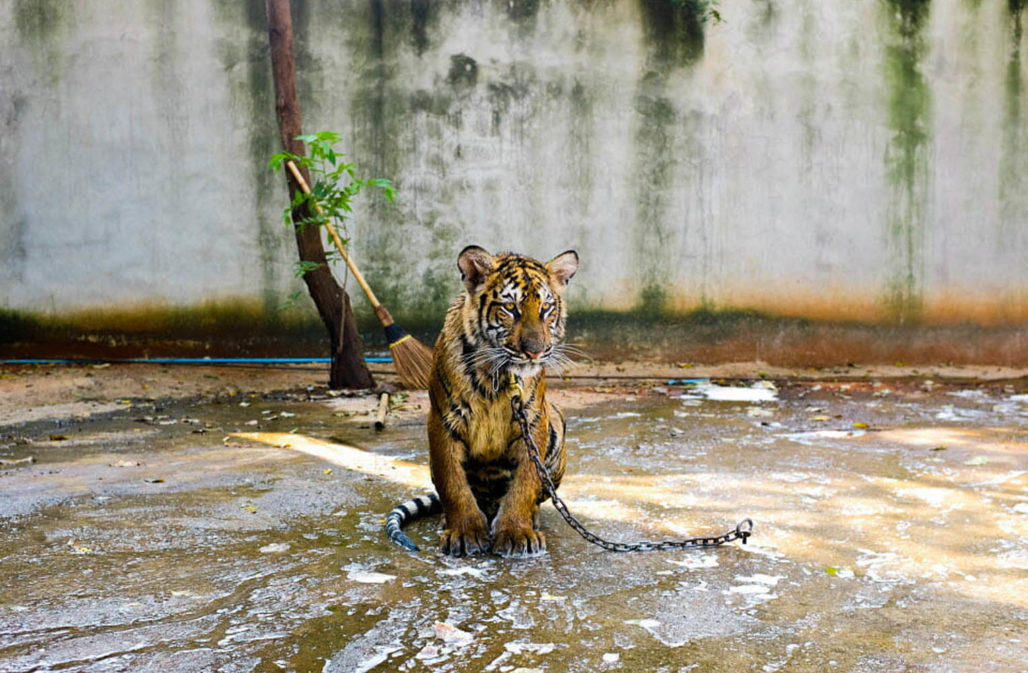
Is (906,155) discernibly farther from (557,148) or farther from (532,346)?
(532,346)


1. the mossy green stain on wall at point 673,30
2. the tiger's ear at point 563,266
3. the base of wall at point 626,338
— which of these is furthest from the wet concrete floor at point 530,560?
the mossy green stain on wall at point 673,30

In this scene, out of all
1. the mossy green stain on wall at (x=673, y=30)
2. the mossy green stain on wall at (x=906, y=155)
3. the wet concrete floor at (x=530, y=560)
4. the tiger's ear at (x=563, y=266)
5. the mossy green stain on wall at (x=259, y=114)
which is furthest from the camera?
the mossy green stain on wall at (x=906, y=155)

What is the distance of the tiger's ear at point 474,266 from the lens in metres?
4.14

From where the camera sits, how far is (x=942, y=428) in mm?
6594

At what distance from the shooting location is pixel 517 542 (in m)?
3.88

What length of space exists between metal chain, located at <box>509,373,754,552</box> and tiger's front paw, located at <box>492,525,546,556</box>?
148mm

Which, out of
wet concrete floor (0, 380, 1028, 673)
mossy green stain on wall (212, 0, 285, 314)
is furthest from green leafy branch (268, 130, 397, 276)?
wet concrete floor (0, 380, 1028, 673)

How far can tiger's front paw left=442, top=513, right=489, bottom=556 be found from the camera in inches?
153

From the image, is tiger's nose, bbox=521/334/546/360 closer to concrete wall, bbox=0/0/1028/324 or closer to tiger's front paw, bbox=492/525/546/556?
tiger's front paw, bbox=492/525/546/556

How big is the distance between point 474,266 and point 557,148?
217 inches

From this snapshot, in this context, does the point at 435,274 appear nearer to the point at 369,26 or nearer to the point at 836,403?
the point at 369,26

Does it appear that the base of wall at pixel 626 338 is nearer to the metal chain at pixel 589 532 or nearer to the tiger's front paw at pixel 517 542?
the metal chain at pixel 589 532

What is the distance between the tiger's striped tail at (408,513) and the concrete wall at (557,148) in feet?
16.1

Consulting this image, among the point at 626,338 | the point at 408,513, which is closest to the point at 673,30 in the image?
the point at 626,338
